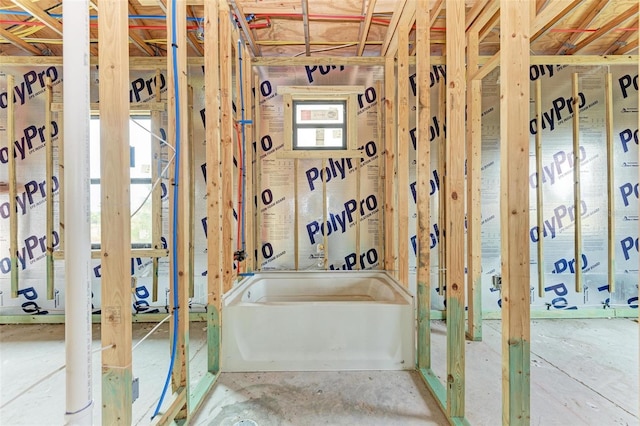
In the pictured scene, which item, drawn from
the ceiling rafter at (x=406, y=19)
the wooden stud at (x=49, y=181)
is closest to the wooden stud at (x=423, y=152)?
the ceiling rafter at (x=406, y=19)

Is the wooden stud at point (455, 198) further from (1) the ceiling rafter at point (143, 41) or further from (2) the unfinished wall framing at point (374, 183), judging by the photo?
(1) the ceiling rafter at point (143, 41)

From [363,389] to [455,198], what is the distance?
1.37 metres

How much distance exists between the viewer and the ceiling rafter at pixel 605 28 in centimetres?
255

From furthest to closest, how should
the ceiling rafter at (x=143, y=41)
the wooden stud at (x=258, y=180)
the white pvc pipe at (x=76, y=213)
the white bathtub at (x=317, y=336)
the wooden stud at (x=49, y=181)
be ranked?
1. the wooden stud at (x=258, y=180)
2. the wooden stud at (x=49, y=181)
3. the ceiling rafter at (x=143, y=41)
4. the white bathtub at (x=317, y=336)
5. the white pvc pipe at (x=76, y=213)

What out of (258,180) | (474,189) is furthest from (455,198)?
(258,180)

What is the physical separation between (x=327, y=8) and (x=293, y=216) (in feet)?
6.60

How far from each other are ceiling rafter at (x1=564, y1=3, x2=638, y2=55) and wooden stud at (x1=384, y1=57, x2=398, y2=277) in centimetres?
192

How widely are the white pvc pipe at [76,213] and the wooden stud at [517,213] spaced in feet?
4.82

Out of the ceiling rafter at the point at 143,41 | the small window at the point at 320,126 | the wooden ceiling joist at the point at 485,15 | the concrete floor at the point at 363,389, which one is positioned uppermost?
A: the ceiling rafter at the point at 143,41

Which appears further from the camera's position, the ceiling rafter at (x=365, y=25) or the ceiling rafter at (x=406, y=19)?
the ceiling rafter at (x=365, y=25)

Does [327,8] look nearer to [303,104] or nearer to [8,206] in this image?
[303,104]

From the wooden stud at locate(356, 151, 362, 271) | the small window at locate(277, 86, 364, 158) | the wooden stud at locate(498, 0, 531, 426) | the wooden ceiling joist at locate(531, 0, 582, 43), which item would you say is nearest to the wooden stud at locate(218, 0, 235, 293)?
the small window at locate(277, 86, 364, 158)

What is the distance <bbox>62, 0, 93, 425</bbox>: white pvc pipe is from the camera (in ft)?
2.88

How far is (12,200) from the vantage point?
117 inches
